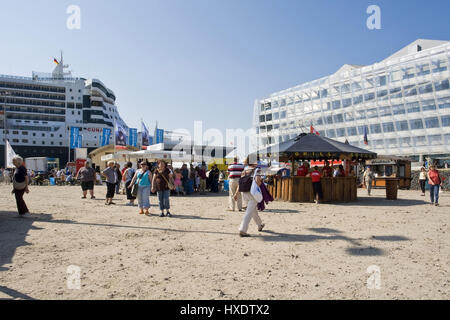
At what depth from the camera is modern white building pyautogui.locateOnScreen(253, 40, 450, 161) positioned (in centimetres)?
4759

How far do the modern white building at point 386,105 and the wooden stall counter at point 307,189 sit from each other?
41033mm

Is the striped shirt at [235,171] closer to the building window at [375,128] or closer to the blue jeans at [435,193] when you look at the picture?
the blue jeans at [435,193]

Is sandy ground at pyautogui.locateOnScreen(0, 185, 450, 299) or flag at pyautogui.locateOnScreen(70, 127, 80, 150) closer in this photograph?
sandy ground at pyautogui.locateOnScreen(0, 185, 450, 299)

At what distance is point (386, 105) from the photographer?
5350 cm

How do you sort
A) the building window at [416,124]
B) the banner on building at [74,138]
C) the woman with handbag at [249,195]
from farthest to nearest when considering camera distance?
the building window at [416,124] < the banner on building at [74,138] < the woman with handbag at [249,195]

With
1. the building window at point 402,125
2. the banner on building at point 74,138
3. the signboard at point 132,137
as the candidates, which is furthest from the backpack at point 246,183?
the building window at point 402,125

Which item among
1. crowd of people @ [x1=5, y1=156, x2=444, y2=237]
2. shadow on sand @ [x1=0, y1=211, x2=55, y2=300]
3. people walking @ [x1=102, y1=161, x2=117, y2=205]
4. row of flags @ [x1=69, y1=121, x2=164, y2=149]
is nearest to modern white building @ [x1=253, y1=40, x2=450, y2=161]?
row of flags @ [x1=69, y1=121, x2=164, y2=149]

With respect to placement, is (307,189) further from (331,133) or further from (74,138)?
(331,133)

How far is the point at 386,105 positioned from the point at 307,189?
152ft

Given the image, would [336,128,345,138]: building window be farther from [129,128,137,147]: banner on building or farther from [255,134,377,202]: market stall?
[255,134,377,202]: market stall

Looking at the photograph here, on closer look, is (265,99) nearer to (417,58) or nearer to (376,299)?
(417,58)

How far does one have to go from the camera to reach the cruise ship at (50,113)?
230 feet

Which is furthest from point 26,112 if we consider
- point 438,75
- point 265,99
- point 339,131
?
point 438,75

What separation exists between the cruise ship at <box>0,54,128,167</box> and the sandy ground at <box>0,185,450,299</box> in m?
66.1
